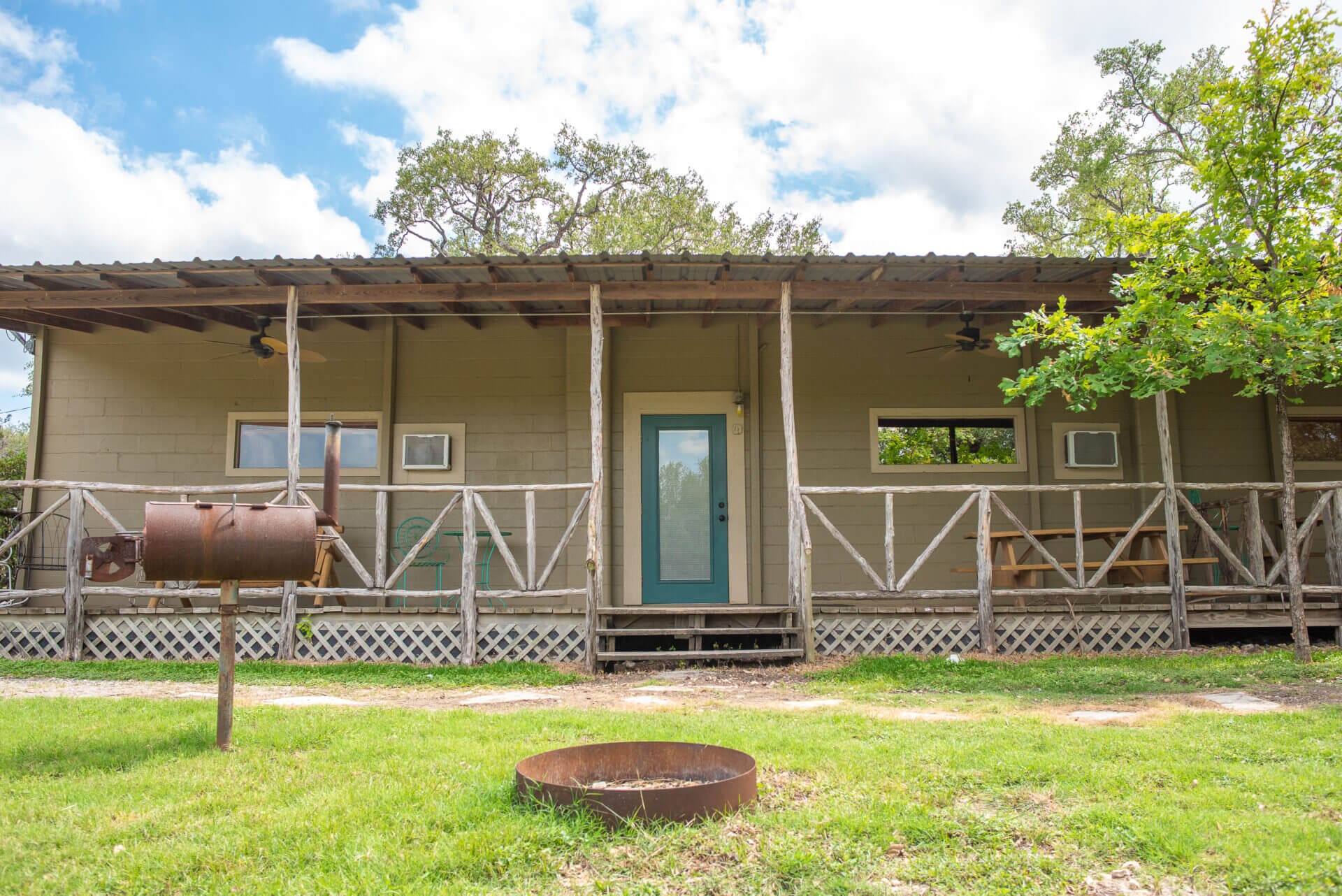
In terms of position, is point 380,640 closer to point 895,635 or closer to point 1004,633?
point 895,635

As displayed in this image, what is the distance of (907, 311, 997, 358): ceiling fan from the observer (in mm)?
8328

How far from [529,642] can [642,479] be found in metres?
2.14

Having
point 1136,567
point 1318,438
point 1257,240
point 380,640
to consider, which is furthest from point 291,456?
point 1318,438

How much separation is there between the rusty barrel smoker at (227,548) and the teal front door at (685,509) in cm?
501

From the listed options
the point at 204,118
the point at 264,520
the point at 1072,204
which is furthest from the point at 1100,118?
the point at 204,118

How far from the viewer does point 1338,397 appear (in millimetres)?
9297

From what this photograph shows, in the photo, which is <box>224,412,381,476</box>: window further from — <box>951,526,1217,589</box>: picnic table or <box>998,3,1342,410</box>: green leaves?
<box>998,3,1342,410</box>: green leaves

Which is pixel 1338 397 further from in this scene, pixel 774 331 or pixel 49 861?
pixel 49 861

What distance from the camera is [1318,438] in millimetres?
9266

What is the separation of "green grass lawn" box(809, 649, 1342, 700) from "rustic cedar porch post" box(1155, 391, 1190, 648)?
0.40 meters

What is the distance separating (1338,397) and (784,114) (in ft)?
69.2

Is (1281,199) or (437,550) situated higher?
(1281,199)

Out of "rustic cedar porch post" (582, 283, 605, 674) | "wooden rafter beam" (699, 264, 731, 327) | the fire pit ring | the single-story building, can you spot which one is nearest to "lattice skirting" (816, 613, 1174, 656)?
the single-story building

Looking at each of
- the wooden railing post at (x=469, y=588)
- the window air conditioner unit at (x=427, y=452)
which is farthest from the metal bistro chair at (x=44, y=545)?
the wooden railing post at (x=469, y=588)
